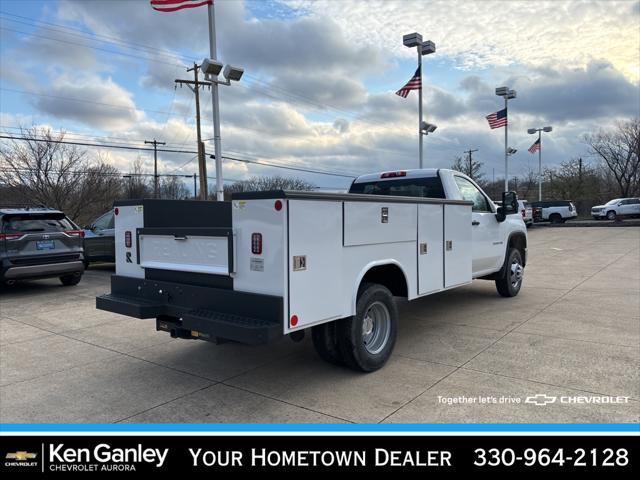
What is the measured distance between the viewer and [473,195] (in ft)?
24.9

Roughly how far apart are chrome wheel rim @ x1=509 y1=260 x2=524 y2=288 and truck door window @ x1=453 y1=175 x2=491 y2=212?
147 centimetres

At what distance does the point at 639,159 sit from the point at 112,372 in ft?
172

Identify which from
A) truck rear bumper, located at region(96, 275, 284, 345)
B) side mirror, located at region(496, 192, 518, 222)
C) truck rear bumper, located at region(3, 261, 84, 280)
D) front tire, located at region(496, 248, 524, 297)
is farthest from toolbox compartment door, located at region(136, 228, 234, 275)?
truck rear bumper, located at region(3, 261, 84, 280)

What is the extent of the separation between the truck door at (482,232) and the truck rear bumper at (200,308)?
4.07 metres

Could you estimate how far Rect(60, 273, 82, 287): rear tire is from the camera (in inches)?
431

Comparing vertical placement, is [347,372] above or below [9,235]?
below

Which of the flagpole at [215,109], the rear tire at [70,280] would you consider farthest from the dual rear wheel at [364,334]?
the flagpole at [215,109]

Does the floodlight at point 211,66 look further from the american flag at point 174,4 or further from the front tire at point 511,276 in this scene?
the front tire at point 511,276

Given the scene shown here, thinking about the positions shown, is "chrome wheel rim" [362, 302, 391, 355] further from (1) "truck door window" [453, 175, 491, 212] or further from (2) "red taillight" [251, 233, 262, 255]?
(1) "truck door window" [453, 175, 491, 212]

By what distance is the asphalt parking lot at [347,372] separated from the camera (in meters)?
4.10

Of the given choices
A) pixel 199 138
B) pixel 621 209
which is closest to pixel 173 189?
pixel 199 138

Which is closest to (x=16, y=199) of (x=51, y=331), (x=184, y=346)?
(x=51, y=331)

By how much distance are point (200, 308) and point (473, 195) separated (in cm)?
480

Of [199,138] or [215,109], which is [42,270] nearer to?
[215,109]
